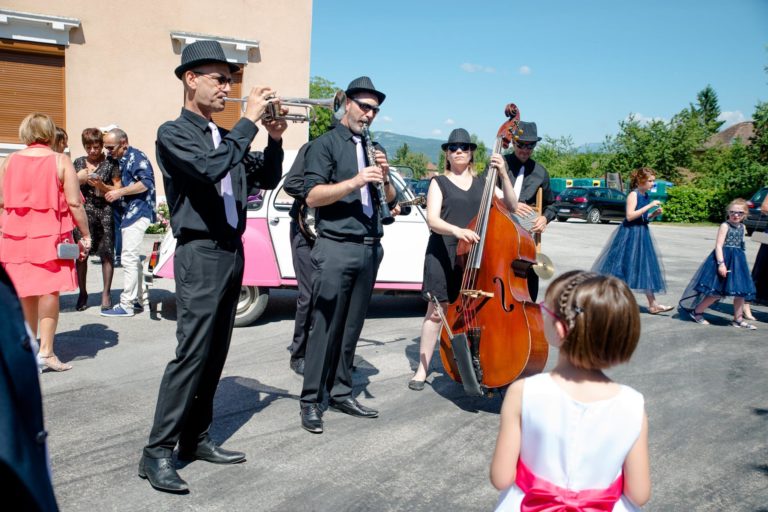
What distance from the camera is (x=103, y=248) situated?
7594 mm

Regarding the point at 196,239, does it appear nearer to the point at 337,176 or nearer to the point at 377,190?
the point at 337,176

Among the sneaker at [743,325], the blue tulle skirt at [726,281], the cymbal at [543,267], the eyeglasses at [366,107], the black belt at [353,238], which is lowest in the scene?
the sneaker at [743,325]

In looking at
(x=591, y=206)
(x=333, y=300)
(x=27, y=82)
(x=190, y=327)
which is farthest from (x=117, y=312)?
(x=591, y=206)

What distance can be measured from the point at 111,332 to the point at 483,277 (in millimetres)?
4122

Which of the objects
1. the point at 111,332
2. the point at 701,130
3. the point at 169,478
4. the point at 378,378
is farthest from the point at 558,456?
the point at 701,130

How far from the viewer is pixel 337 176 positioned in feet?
14.4

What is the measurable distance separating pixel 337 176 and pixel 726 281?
5874 mm

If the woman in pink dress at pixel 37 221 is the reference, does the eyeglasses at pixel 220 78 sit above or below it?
above

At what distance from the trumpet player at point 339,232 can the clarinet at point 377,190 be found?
0.01m

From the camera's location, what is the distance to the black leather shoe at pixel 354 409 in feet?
15.3

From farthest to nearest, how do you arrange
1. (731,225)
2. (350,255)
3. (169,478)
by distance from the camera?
(731,225), (350,255), (169,478)

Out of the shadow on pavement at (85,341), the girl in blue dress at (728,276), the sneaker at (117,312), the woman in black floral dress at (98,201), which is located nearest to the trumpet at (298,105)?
the shadow on pavement at (85,341)

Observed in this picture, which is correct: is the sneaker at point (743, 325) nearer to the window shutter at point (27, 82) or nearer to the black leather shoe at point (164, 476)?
the black leather shoe at point (164, 476)

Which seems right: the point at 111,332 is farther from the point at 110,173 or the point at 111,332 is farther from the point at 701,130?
the point at 701,130
